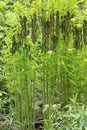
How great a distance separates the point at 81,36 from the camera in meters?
3.28

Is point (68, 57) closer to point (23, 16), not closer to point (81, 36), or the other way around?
point (81, 36)

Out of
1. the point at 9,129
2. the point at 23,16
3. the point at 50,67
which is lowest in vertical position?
the point at 9,129

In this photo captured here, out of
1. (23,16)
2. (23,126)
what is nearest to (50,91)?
(23,126)

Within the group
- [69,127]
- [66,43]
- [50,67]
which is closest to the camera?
[69,127]

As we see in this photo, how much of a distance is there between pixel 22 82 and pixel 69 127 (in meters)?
0.58

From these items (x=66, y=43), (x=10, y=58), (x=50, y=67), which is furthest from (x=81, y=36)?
(x=10, y=58)

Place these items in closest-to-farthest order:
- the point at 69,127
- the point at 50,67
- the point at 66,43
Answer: the point at 69,127 → the point at 50,67 → the point at 66,43

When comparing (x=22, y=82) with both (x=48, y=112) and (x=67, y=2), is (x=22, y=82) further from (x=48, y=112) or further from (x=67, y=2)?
(x=67, y=2)

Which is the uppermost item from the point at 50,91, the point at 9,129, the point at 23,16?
the point at 23,16

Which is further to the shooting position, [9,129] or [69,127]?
[9,129]

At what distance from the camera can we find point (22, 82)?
3.15m

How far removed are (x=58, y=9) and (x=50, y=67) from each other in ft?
1.59

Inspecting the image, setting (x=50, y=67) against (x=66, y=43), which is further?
(x=66, y=43)

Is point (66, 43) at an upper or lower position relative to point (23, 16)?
lower
